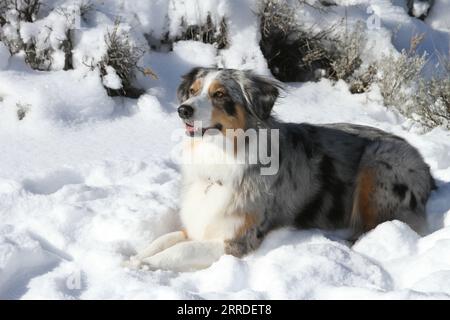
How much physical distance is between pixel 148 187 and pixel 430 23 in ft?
Result: 18.5

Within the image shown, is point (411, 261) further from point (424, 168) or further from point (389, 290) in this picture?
point (424, 168)

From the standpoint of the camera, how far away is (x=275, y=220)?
422cm

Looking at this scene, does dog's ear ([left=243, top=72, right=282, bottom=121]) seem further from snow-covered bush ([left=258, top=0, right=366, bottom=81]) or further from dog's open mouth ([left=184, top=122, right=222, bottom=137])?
snow-covered bush ([left=258, top=0, right=366, bottom=81])

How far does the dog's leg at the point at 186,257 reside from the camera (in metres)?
3.77

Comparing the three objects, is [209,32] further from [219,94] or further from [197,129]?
[197,129]

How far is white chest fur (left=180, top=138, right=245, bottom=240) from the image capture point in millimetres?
4055

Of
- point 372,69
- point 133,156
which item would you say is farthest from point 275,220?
point 372,69

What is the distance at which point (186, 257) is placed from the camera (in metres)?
3.80

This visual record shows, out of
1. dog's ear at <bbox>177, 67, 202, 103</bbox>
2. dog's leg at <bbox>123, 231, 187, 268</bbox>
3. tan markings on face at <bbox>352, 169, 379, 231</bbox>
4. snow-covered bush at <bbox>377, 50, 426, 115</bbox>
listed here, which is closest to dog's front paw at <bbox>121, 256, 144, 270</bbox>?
dog's leg at <bbox>123, 231, 187, 268</bbox>

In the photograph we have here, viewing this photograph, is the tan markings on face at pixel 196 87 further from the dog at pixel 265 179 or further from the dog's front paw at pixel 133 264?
the dog's front paw at pixel 133 264

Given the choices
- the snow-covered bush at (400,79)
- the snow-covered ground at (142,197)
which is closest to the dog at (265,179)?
the snow-covered ground at (142,197)

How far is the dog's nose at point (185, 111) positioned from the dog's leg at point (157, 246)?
87 centimetres

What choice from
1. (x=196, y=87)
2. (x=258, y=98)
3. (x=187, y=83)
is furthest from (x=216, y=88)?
(x=187, y=83)

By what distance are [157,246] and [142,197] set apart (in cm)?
65
